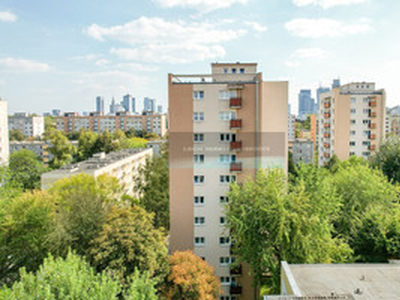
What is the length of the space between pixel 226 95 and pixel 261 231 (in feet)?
26.1

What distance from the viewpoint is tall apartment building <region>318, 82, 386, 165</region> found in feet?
121

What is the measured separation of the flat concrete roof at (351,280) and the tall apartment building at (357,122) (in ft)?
101

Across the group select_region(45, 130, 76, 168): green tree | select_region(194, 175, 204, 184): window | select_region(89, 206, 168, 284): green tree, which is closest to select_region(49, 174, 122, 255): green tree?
select_region(89, 206, 168, 284): green tree

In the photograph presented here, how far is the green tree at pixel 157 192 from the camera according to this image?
80.9 feet

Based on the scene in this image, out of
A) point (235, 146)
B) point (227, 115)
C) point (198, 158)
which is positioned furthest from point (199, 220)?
point (227, 115)

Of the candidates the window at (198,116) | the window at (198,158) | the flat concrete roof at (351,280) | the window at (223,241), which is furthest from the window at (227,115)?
the flat concrete roof at (351,280)

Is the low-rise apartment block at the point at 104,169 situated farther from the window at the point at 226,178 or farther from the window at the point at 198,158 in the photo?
the window at the point at 226,178

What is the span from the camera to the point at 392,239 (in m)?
14.1

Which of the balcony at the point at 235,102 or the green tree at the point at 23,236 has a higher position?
the balcony at the point at 235,102

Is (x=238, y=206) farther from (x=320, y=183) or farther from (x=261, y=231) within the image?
(x=320, y=183)

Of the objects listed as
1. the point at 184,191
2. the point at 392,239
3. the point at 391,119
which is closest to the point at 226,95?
the point at 184,191

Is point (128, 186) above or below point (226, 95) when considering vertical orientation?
below

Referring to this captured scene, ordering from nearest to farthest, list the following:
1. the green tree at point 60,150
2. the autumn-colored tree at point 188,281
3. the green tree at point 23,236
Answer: the autumn-colored tree at point 188,281, the green tree at point 23,236, the green tree at point 60,150

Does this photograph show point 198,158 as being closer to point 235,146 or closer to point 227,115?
point 235,146
